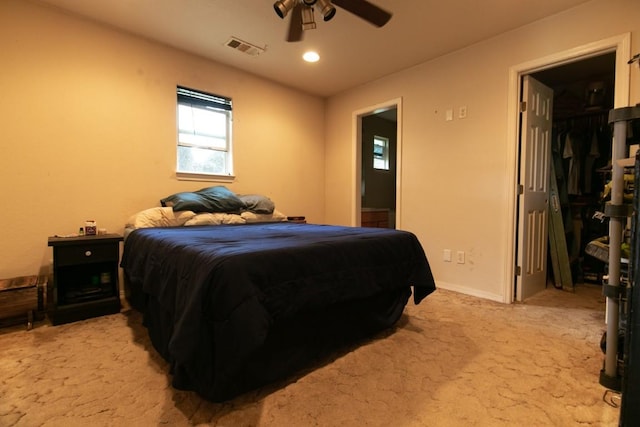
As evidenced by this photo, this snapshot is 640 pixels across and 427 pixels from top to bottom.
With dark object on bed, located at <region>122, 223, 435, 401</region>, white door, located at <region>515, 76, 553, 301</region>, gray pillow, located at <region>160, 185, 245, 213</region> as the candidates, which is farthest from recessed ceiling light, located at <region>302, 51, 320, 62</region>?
dark object on bed, located at <region>122, 223, 435, 401</region>

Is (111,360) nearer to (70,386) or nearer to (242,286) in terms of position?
(70,386)

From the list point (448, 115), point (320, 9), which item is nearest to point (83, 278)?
point (320, 9)

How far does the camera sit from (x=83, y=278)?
257cm

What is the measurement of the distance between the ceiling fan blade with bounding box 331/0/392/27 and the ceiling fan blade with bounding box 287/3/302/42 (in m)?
0.24

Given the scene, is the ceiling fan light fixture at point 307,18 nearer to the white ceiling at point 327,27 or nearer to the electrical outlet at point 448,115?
the white ceiling at point 327,27

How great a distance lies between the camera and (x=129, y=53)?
2.92m

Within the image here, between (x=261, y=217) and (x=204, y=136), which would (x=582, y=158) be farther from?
(x=204, y=136)

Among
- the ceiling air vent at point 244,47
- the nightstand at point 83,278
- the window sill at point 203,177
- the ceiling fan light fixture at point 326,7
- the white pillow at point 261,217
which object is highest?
the ceiling air vent at point 244,47

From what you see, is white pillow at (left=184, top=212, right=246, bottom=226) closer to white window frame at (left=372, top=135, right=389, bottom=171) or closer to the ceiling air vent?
the ceiling air vent

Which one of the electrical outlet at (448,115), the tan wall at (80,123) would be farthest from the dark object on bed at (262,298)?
the electrical outlet at (448,115)

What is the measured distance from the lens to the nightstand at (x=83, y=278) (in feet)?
7.47

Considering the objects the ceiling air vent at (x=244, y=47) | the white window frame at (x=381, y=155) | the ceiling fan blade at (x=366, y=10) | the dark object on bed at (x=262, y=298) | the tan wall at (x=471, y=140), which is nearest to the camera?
the dark object on bed at (x=262, y=298)

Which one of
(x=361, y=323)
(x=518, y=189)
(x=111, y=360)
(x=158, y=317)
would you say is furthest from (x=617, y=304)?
Result: (x=111, y=360)

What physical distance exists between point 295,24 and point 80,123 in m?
2.10
